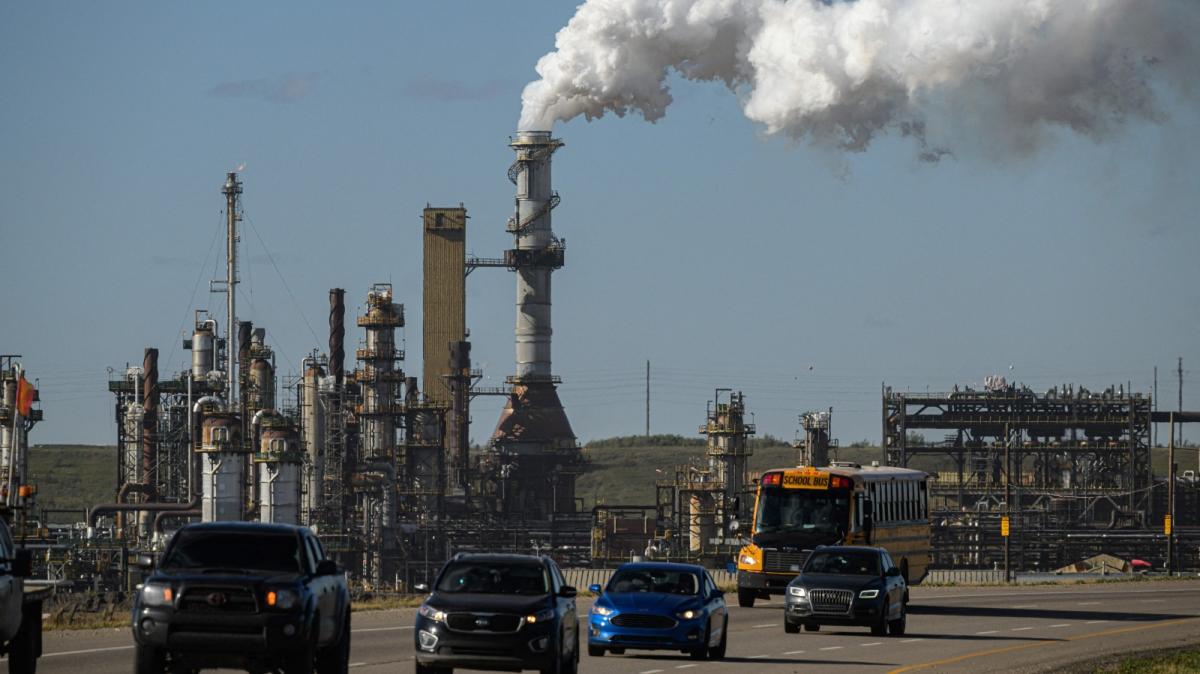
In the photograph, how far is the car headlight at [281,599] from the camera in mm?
20562

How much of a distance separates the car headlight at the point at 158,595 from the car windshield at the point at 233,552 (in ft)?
1.85

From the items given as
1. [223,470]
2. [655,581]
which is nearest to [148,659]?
[655,581]

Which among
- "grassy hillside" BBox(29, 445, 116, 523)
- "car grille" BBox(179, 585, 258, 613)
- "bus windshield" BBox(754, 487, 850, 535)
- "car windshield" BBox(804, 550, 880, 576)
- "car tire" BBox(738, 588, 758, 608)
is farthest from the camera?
"grassy hillside" BBox(29, 445, 116, 523)

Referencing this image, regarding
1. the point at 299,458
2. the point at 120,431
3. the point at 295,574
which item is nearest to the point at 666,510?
the point at 120,431

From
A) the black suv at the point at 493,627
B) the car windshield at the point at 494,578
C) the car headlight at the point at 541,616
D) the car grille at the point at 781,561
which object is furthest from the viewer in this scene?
the car grille at the point at 781,561

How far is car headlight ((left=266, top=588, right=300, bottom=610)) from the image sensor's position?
2056cm

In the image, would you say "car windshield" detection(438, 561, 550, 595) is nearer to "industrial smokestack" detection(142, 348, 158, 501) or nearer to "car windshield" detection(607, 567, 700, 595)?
"car windshield" detection(607, 567, 700, 595)

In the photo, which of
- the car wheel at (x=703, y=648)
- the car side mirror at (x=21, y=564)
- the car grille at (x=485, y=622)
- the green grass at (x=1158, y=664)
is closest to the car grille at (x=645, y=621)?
the car wheel at (x=703, y=648)

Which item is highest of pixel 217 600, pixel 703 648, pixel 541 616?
pixel 217 600

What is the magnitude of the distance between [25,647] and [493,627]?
539cm

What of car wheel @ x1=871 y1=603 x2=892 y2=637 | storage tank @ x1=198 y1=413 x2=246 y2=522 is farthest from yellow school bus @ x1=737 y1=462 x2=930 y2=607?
storage tank @ x1=198 y1=413 x2=246 y2=522

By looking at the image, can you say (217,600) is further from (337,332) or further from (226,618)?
(337,332)

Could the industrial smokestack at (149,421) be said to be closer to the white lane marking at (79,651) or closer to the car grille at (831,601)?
the car grille at (831,601)

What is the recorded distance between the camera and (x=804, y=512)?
1805 inches
